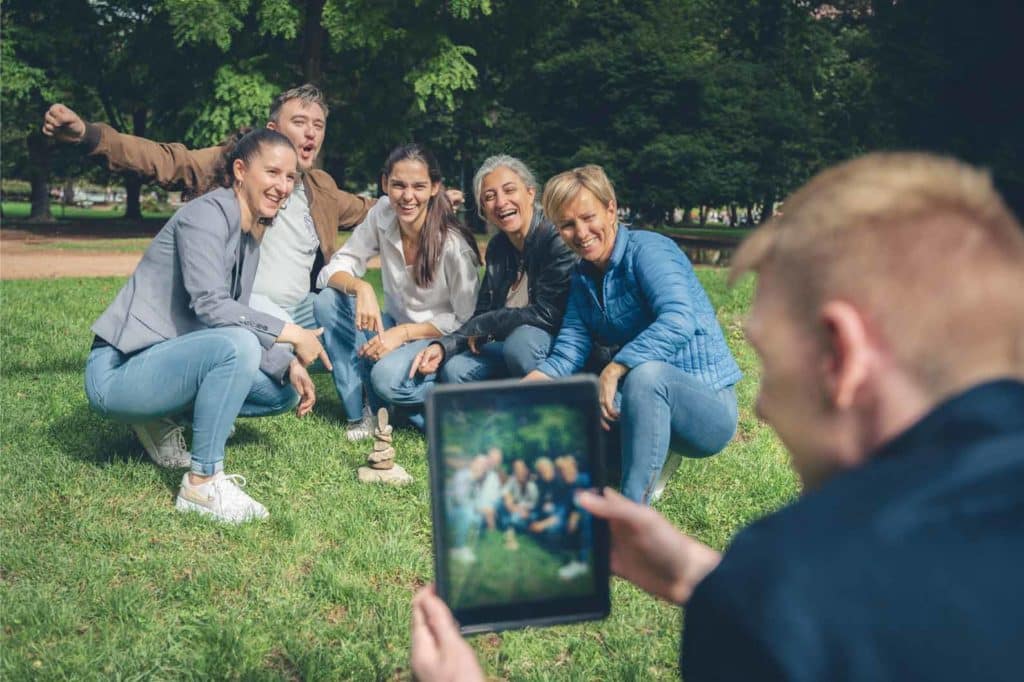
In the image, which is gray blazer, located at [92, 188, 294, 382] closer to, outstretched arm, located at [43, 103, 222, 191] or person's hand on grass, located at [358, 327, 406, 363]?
outstretched arm, located at [43, 103, 222, 191]

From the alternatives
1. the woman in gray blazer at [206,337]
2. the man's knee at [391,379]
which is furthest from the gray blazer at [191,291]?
the man's knee at [391,379]

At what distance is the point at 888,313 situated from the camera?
42.7 inches

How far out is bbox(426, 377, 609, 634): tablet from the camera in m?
1.70

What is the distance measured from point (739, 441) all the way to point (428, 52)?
1892 centimetres

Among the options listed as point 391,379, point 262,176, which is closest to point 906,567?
point 262,176

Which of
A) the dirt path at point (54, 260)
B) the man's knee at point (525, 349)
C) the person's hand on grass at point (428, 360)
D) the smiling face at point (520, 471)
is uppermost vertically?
the smiling face at point (520, 471)

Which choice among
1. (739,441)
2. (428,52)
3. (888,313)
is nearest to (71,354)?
(739,441)

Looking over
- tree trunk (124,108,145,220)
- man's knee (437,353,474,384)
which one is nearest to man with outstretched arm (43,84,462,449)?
man's knee (437,353,474,384)

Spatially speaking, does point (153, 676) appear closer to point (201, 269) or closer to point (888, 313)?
point (201, 269)

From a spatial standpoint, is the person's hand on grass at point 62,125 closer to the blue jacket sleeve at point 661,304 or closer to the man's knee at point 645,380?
the blue jacket sleeve at point 661,304

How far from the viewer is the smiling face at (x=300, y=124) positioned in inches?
243

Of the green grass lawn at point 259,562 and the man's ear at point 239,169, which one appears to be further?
the man's ear at point 239,169

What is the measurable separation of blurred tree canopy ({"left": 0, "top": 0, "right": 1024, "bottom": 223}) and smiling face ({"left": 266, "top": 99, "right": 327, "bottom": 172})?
15008 mm

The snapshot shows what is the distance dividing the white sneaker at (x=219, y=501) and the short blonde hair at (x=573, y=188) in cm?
198
